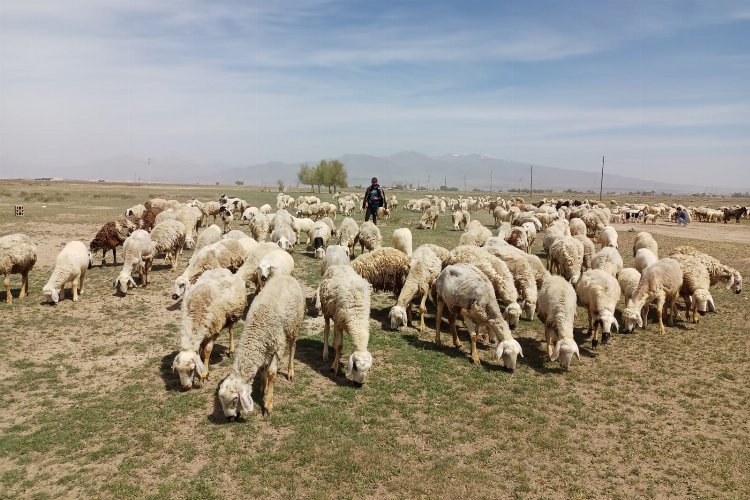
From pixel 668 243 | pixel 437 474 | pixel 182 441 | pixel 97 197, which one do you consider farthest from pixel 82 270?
pixel 97 197

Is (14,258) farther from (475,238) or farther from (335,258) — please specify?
(475,238)

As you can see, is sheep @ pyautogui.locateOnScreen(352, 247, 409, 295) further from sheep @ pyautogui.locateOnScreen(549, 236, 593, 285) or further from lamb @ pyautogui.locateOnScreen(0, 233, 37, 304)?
lamb @ pyautogui.locateOnScreen(0, 233, 37, 304)

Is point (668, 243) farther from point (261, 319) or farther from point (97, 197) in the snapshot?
point (97, 197)

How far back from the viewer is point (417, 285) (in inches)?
485

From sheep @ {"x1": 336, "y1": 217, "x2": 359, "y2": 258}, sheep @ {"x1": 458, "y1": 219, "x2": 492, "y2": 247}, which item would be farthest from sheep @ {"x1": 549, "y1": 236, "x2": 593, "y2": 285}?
sheep @ {"x1": 336, "y1": 217, "x2": 359, "y2": 258}

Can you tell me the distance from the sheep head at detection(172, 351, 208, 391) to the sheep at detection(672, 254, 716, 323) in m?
14.2

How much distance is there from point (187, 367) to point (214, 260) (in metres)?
5.76

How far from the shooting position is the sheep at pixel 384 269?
13.2 meters

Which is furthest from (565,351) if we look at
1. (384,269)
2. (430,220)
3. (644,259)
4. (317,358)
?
(430,220)

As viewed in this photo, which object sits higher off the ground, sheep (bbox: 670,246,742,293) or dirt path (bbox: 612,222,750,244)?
dirt path (bbox: 612,222,750,244)

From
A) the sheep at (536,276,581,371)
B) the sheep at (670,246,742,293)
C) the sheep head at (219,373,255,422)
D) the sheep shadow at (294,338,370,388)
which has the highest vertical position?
the sheep at (670,246,742,293)

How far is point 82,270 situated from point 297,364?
30.1ft

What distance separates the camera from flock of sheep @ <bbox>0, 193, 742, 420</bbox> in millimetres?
8562

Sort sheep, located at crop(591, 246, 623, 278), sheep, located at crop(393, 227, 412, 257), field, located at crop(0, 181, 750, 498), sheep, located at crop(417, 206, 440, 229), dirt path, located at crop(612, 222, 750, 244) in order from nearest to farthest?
field, located at crop(0, 181, 750, 498), sheep, located at crop(591, 246, 623, 278), sheep, located at crop(393, 227, 412, 257), dirt path, located at crop(612, 222, 750, 244), sheep, located at crop(417, 206, 440, 229)
